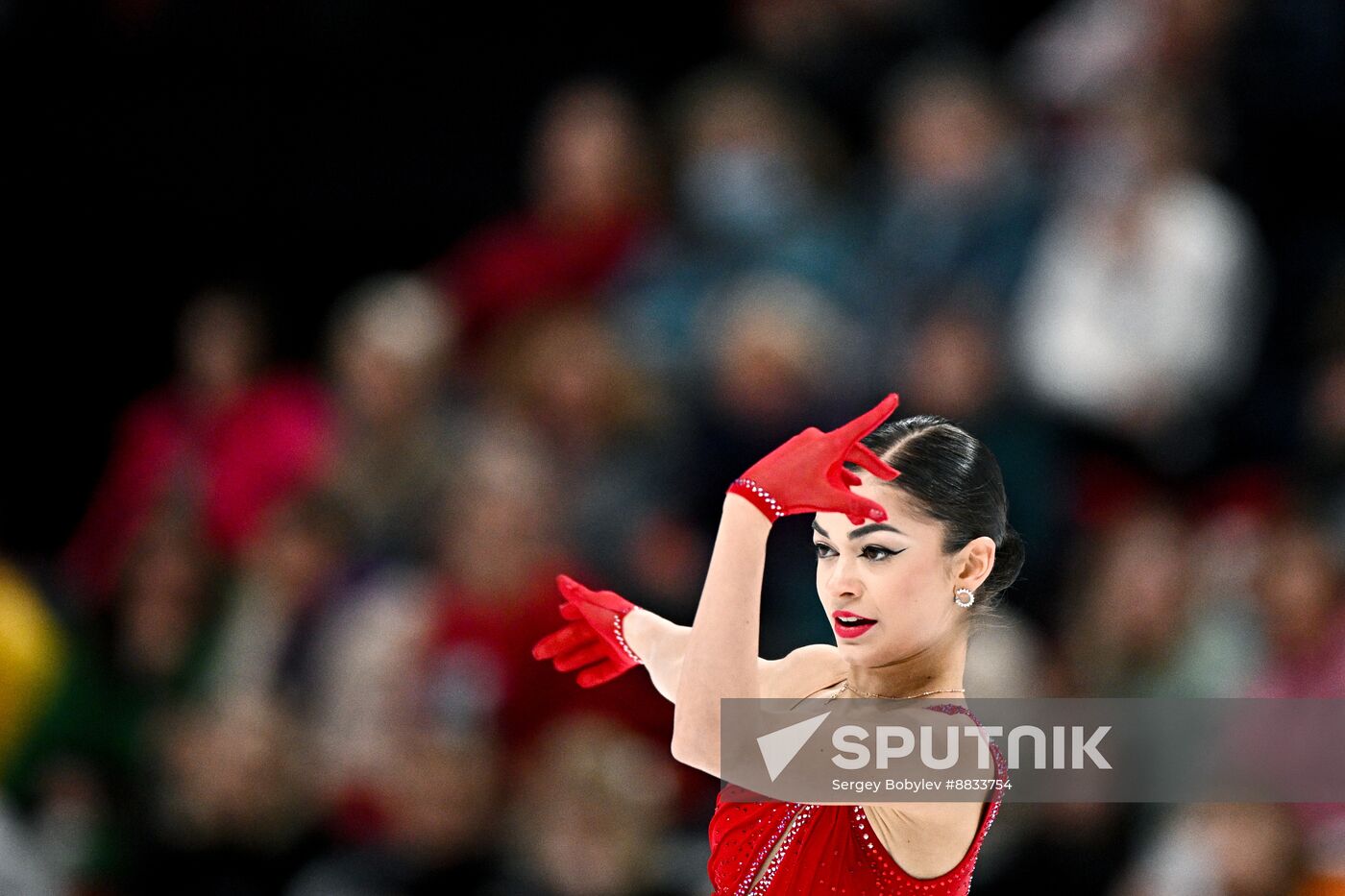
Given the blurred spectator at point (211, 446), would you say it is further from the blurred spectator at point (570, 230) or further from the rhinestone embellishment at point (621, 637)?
the rhinestone embellishment at point (621, 637)

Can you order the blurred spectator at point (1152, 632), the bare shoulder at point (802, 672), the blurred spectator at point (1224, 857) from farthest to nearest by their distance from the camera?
1. the blurred spectator at point (1152, 632)
2. the blurred spectator at point (1224, 857)
3. the bare shoulder at point (802, 672)

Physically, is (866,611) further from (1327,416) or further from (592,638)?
(1327,416)

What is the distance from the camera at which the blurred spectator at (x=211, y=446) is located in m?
9.26

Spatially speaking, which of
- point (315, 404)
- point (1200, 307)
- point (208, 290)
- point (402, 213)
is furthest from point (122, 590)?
point (1200, 307)

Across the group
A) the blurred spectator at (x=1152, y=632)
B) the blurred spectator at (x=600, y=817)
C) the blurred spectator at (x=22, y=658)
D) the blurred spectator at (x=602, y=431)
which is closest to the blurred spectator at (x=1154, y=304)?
the blurred spectator at (x=1152, y=632)

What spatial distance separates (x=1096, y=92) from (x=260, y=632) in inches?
178

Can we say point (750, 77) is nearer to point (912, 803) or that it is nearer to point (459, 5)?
point (459, 5)

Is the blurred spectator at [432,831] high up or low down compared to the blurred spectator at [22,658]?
down

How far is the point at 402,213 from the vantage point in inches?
413

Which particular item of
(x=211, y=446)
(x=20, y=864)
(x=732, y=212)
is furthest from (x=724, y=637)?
(x=211, y=446)

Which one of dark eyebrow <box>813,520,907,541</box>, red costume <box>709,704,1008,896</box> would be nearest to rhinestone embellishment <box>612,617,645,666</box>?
red costume <box>709,704,1008,896</box>

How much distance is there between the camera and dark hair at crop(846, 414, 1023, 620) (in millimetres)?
3088

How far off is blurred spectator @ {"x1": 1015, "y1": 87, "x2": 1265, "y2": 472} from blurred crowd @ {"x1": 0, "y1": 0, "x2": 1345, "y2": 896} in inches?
0.7

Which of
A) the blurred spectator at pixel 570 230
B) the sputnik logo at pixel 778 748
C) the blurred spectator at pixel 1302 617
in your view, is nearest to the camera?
the sputnik logo at pixel 778 748
